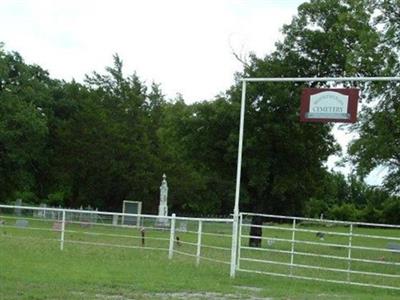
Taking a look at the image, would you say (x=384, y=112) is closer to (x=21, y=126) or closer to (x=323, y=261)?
(x=323, y=261)

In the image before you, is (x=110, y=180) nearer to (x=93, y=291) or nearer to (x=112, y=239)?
(x=112, y=239)

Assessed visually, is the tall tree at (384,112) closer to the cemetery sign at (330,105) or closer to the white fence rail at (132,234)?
the white fence rail at (132,234)

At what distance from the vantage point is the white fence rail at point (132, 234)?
19625mm

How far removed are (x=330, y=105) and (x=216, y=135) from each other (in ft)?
51.4

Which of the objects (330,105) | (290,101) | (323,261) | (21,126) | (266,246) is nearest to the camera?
(330,105)

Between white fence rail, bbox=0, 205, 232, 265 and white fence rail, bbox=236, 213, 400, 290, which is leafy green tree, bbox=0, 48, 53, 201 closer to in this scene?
white fence rail, bbox=0, 205, 232, 265

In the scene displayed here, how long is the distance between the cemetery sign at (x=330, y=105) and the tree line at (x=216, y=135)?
8275 millimetres

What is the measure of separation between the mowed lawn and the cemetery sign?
3445 millimetres

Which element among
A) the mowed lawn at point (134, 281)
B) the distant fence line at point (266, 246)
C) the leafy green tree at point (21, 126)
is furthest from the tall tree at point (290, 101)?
the leafy green tree at point (21, 126)

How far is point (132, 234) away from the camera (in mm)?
34188

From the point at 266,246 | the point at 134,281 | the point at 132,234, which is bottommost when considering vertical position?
the point at 132,234

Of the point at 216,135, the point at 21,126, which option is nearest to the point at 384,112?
the point at 216,135

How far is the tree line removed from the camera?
2488 cm

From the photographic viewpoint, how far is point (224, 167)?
30.6m
